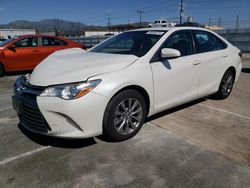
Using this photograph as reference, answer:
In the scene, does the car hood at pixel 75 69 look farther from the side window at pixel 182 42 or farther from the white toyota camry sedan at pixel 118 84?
the side window at pixel 182 42

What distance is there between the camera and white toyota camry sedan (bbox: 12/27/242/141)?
2568 millimetres

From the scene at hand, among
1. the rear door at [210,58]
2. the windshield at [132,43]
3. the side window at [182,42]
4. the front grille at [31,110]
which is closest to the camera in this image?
the front grille at [31,110]

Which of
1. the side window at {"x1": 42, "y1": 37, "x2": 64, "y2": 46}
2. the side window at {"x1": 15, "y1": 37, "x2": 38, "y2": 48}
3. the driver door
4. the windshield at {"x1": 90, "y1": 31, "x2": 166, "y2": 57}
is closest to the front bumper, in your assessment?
the driver door

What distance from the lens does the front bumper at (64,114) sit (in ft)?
8.23

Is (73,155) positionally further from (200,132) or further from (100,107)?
(200,132)

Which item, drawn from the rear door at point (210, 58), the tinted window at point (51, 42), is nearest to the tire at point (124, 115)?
the rear door at point (210, 58)

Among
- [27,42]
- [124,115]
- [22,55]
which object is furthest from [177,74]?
[27,42]

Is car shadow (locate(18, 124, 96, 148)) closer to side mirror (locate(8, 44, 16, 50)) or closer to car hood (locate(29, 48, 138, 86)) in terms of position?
car hood (locate(29, 48, 138, 86))

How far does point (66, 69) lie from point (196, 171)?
199cm

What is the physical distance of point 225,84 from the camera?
4.81 metres

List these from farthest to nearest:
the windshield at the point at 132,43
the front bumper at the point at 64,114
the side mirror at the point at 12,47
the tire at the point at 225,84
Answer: the side mirror at the point at 12,47 < the tire at the point at 225,84 < the windshield at the point at 132,43 < the front bumper at the point at 64,114

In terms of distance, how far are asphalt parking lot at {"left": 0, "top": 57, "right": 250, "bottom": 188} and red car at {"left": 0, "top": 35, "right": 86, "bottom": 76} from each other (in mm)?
4821

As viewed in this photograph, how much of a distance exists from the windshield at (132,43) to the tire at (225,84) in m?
1.99

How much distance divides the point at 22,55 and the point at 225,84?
6.97 metres
